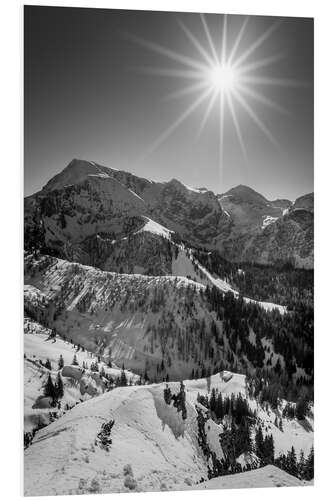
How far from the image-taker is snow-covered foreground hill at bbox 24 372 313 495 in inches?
415

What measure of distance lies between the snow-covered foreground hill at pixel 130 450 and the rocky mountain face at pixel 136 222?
4854cm

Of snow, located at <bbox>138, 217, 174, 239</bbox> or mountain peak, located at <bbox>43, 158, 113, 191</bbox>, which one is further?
snow, located at <bbox>138, 217, 174, 239</bbox>

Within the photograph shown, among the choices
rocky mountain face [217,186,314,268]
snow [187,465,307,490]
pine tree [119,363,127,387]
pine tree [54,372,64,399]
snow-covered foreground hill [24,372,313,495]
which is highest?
rocky mountain face [217,186,314,268]

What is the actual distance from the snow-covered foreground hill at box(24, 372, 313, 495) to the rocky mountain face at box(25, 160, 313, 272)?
48.5 meters

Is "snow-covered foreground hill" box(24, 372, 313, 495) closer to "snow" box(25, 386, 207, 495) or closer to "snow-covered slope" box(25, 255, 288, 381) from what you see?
"snow" box(25, 386, 207, 495)

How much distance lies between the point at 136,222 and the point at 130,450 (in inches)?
3882

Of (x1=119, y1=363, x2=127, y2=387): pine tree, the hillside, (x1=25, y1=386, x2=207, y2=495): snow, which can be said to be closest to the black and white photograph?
(x1=25, y1=386, x2=207, y2=495): snow

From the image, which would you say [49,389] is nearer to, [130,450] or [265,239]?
[130,450]

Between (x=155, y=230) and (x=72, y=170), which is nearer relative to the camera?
(x=72, y=170)

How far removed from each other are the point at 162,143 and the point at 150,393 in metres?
8.29

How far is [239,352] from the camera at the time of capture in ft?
97.1

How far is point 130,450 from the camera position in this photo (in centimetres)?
1148

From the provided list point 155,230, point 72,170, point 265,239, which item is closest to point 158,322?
point 72,170
